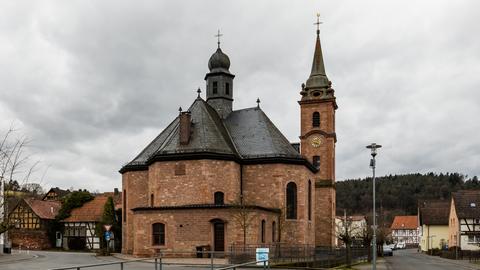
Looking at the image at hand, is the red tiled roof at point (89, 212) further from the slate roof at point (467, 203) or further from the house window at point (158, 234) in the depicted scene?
the slate roof at point (467, 203)

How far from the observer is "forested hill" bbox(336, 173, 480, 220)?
541ft

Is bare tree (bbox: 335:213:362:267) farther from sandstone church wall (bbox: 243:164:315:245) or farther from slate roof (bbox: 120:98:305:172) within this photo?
slate roof (bbox: 120:98:305:172)

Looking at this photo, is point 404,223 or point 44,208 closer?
point 44,208

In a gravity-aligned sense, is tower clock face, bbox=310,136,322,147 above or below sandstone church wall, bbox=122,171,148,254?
above

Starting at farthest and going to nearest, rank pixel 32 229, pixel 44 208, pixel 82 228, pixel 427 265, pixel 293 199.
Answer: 1. pixel 44 208
2. pixel 82 228
3. pixel 32 229
4. pixel 293 199
5. pixel 427 265

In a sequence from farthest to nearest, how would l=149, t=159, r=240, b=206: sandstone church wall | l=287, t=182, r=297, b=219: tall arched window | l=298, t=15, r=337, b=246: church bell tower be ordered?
l=298, t=15, r=337, b=246: church bell tower
l=287, t=182, r=297, b=219: tall arched window
l=149, t=159, r=240, b=206: sandstone church wall

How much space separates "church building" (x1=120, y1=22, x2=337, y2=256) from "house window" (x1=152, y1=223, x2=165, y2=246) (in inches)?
2.7

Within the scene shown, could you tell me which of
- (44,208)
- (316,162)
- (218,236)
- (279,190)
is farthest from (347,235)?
(44,208)

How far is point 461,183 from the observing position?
527 ft

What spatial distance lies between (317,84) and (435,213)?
3243 centimetres

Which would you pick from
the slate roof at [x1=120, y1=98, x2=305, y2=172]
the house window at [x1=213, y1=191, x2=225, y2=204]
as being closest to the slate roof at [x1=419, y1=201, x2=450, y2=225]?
the slate roof at [x1=120, y1=98, x2=305, y2=172]

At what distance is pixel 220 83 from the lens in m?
51.4

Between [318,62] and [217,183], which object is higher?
[318,62]

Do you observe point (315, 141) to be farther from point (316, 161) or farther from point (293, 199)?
point (293, 199)
